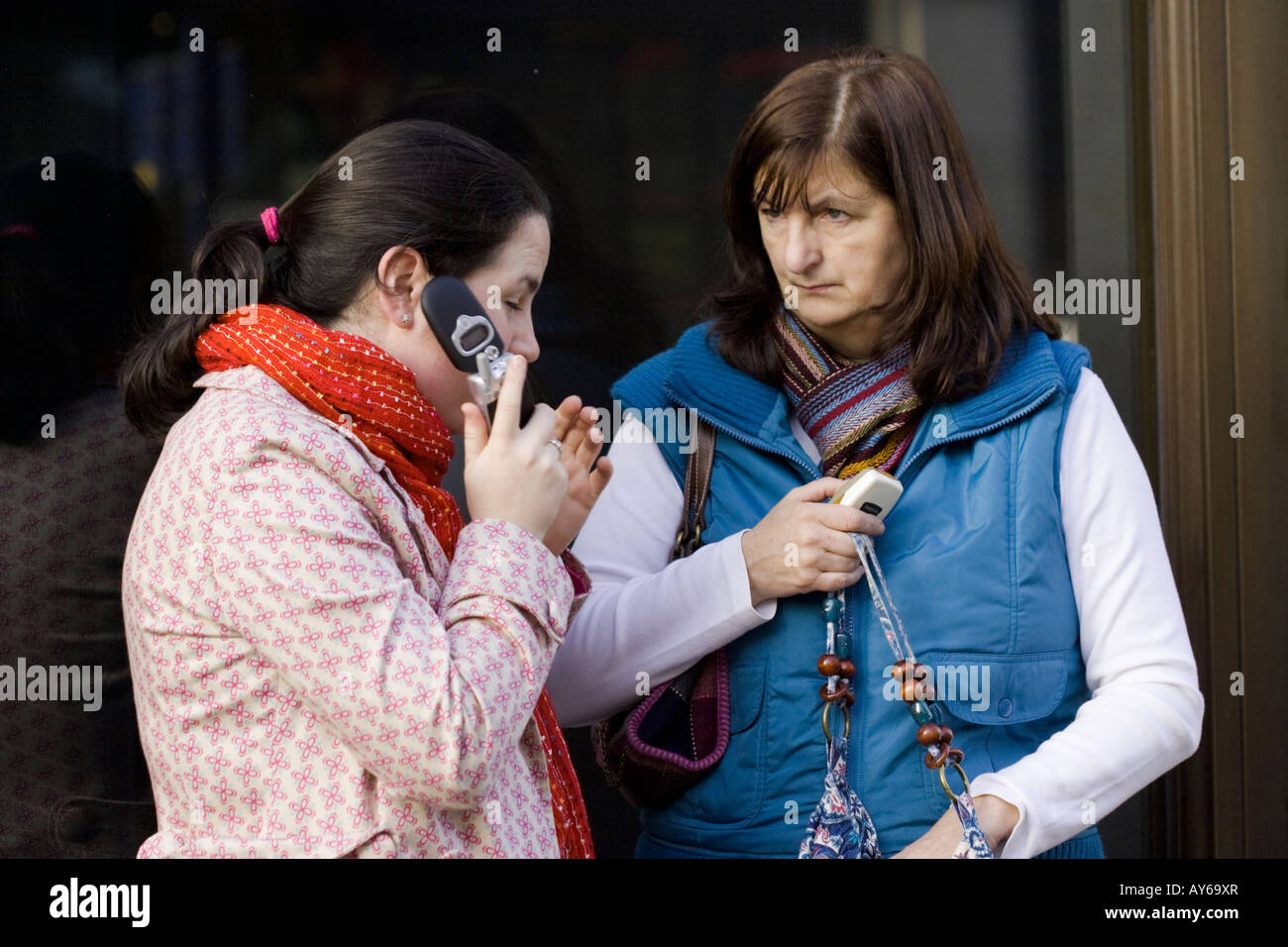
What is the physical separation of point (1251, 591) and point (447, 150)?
1.69m

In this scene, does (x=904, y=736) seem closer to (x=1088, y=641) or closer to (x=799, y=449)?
(x=1088, y=641)

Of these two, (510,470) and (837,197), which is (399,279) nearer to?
(510,470)

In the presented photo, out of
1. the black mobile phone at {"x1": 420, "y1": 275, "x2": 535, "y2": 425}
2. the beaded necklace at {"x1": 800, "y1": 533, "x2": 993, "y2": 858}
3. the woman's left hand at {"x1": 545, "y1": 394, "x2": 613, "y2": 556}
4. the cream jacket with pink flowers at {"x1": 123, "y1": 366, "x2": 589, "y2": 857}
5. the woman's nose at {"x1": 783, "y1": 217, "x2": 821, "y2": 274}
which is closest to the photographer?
the cream jacket with pink flowers at {"x1": 123, "y1": 366, "x2": 589, "y2": 857}

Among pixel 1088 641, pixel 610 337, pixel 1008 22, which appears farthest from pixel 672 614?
pixel 1008 22

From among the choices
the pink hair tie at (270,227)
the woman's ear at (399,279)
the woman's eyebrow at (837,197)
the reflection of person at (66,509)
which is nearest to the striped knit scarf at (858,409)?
the woman's eyebrow at (837,197)

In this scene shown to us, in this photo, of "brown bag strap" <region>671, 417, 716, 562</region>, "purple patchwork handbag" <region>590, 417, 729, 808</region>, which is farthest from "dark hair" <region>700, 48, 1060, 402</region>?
"purple patchwork handbag" <region>590, 417, 729, 808</region>

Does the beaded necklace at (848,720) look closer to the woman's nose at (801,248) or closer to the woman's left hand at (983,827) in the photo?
the woman's left hand at (983,827)

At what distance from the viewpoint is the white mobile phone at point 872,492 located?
1885 mm

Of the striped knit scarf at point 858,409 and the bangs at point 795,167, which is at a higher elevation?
the bangs at point 795,167

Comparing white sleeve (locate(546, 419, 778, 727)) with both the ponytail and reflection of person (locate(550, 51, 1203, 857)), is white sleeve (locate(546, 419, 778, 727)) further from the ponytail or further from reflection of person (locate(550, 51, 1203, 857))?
the ponytail

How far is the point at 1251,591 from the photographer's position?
259cm

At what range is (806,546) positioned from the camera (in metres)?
1.90

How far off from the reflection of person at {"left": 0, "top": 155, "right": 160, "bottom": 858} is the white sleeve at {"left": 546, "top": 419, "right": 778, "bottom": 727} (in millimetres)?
988

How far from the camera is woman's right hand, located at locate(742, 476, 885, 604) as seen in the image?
1.89m
